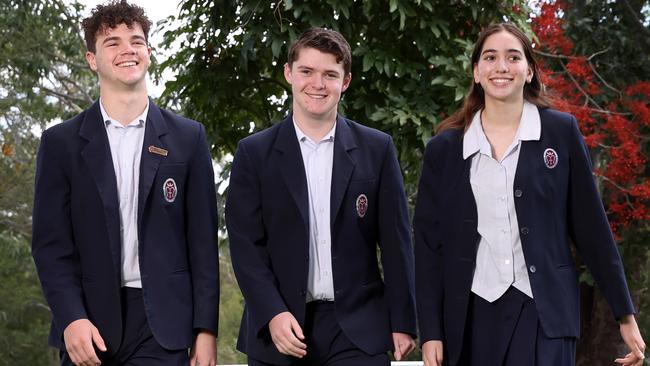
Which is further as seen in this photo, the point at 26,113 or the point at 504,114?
the point at 26,113

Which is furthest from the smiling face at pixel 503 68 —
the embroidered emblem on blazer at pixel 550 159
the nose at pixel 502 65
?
the embroidered emblem on blazer at pixel 550 159

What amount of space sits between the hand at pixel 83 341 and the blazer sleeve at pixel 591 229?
5.77ft

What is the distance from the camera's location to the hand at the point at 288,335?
388cm

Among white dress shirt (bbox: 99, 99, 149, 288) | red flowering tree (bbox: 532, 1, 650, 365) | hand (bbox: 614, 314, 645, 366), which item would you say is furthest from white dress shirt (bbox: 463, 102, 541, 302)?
red flowering tree (bbox: 532, 1, 650, 365)

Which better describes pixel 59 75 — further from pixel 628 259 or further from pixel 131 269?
pixel 131 269

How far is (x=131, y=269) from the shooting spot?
12.9ft

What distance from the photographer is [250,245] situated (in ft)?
13.5

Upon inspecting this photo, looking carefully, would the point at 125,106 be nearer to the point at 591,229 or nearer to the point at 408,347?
the point at 408,347

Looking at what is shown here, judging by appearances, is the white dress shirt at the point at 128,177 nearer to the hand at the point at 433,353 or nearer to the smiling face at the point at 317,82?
the smiling face at the point at 317,82

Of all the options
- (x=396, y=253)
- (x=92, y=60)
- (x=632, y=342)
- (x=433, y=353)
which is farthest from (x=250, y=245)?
(x=632, y=342)

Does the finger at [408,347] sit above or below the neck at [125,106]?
below

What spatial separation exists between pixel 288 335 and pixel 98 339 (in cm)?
65

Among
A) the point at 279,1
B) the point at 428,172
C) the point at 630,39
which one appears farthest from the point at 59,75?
the point at 428,172

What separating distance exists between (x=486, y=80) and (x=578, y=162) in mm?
450
